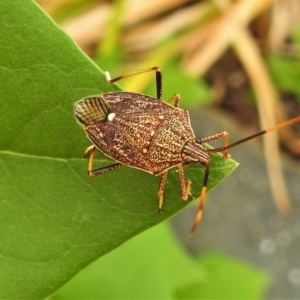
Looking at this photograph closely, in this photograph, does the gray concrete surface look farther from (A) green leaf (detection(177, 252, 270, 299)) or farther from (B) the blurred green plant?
(B) the blurred green plant

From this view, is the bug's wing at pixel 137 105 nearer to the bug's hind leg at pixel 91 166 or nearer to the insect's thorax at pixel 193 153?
the insect's thorax at pixel 193 153

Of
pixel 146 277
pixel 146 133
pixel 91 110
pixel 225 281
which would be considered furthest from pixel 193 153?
pixel 225 281

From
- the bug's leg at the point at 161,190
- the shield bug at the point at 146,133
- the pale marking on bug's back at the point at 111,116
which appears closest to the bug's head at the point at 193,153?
the shield bug at the point at 146,133

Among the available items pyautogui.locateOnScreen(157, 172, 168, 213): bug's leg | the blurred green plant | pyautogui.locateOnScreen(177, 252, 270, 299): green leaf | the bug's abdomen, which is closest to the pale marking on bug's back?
the bug's abdomen

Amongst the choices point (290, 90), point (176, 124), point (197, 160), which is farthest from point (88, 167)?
point (290, 90)

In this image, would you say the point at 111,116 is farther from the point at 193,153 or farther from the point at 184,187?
the point at 184,187

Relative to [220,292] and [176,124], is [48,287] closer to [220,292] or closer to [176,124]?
[176,124]
